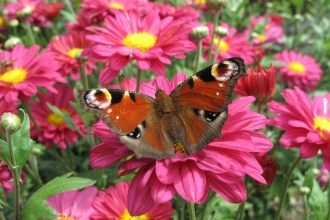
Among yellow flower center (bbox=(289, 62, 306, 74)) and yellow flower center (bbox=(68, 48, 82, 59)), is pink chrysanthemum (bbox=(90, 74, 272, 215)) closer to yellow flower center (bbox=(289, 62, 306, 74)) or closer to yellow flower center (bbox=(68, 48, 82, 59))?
yellow flower center (bbox=(68, 48, 82, 59))

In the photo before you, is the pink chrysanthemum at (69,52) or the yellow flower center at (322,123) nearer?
the yellow flower center at (322,123)

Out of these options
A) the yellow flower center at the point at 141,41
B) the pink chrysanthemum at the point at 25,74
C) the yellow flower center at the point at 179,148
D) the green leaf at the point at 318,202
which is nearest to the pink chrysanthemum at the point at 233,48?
the yellow flower center at the point at 141,41

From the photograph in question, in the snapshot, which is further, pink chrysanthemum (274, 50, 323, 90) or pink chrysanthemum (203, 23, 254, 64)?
pink chrysanthemum (274, 50, 323, 90)

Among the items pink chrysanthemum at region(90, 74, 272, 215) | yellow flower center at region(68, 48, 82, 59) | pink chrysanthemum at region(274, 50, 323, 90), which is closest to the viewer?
pink chrysanthemum at region(90, 74, 272, 215)

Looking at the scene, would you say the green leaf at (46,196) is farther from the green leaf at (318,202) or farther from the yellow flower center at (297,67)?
the yellow flower center at (297,67)

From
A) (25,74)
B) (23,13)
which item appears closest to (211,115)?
(25,74)

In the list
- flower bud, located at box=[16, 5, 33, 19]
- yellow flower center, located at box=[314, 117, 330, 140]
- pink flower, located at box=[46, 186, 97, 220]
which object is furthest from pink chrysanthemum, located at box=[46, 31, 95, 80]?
yellow flower center, located at box=[314, 117, 330, 140]

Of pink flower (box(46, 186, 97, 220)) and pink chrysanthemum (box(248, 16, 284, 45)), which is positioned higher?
pink flower (box(46, 186, 97, 220))

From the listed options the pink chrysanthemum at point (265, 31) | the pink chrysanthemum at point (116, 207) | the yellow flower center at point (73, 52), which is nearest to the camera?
the pink chrysanthemum at point (116, 207)
